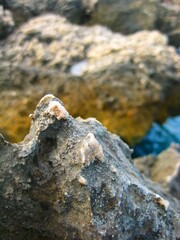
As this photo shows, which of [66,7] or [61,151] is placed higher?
[61,151]

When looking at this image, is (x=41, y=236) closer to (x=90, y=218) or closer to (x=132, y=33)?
(x=90, y=218)

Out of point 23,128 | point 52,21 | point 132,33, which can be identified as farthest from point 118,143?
point 132,33

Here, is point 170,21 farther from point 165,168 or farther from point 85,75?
point 165,168

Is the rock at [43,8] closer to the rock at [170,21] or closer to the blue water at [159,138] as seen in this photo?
the rock at [170,21]

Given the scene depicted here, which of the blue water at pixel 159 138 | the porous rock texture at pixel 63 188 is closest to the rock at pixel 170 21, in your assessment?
the blue water at pixel 159 138

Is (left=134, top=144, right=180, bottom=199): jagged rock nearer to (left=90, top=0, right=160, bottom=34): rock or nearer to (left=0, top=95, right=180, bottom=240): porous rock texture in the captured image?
(left=0, top=95, right=180, bottom=240): porous rock texture

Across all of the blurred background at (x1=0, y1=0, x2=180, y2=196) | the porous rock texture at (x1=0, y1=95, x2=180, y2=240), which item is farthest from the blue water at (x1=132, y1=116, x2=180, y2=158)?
the porous rock texture at (x1=0, y1=95, x2=180, y2=240)

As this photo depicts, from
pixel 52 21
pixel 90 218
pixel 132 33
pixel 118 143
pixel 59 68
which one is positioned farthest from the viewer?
pixel 132 33
